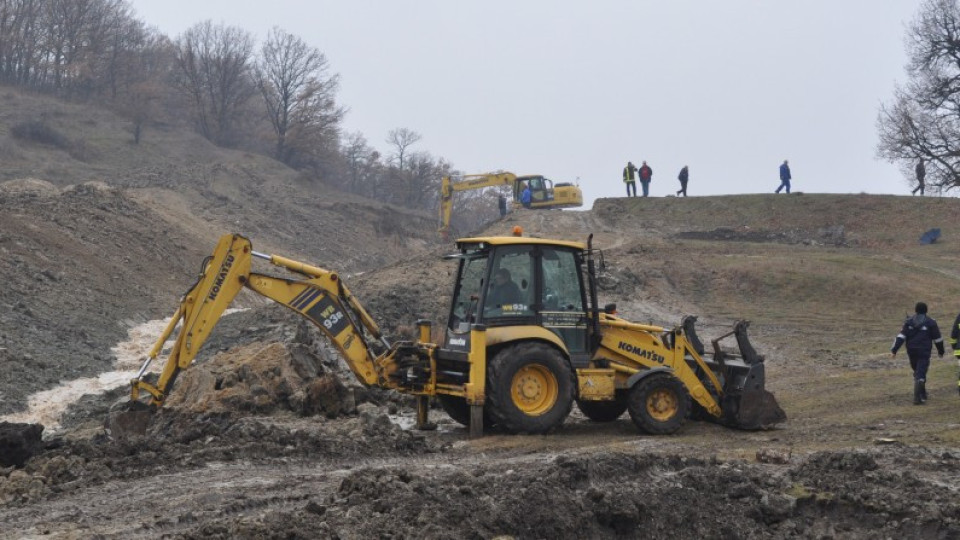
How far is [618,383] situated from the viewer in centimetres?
1280

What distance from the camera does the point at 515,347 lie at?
39.7ft

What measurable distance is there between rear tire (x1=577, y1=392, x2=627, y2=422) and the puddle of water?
551 cm

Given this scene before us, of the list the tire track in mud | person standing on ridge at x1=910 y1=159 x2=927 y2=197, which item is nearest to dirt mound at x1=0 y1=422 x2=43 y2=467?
the tire track in mud

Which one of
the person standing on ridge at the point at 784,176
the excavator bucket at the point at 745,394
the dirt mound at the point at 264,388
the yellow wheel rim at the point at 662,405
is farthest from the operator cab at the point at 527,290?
the person standing on ridge at the point at 784,176

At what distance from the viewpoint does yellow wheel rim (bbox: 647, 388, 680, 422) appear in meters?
Result: 12.6

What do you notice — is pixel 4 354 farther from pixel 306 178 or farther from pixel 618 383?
pixel 306 178

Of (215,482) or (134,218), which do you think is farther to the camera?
(134,218)

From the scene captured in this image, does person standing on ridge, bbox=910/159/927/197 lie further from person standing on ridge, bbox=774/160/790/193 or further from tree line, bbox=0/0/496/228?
tree line, bbox=0/0/496/228

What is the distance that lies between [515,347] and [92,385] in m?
10.4

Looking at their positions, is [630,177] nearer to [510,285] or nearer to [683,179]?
[683,179]

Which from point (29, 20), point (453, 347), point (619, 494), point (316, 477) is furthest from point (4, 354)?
point (29, 20)

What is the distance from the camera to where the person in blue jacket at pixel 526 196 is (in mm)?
45469

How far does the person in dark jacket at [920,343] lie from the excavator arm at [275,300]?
706 centimetres

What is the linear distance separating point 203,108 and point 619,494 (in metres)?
64.8
